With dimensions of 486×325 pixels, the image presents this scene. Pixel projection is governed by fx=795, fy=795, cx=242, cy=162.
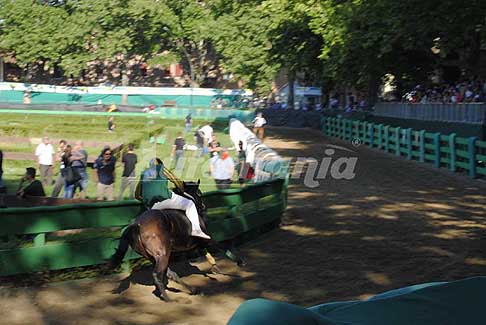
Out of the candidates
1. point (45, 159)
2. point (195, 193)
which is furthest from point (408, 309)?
point (45, 159)

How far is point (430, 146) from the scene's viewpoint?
2772 centimetres

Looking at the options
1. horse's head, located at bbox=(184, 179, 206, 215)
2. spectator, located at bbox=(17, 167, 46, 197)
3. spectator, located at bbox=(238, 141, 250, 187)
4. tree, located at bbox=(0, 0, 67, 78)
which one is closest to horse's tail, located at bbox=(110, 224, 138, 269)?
horse's head, located at bbox=(184, 179, 206, 215)

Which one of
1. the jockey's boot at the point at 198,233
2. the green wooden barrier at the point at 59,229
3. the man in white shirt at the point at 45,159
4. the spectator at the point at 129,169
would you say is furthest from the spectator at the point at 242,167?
the jockey's boot at the point at 198,233

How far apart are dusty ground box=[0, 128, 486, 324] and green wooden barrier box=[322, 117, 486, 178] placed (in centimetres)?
329

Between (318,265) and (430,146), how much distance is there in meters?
16.9

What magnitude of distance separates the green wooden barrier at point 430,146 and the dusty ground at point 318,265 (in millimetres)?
3289

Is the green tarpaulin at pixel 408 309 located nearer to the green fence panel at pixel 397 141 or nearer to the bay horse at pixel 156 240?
the bay horse at pixel 156 240

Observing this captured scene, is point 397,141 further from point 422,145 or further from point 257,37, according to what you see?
point 257,37

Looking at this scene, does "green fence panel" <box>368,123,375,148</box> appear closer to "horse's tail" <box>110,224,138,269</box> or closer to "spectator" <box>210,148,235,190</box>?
"spectator" <box>210,148,235,190</box>

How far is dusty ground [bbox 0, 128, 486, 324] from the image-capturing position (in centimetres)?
955

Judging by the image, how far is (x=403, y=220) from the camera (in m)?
16.0

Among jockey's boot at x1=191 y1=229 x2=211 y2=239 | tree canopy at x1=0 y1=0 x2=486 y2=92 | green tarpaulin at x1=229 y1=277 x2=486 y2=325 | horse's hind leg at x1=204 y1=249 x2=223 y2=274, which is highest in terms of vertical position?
tree canopy at x1=0 y1=0 x2=486 y2=92

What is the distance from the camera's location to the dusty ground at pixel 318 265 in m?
9.55

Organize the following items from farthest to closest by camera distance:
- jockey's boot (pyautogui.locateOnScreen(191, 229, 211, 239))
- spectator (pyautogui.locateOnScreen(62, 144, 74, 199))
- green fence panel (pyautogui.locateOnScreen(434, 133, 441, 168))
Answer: green fence panel (pyautogui.locateOnScreen(434, 133, 441, 168))
spectator (pyautogui.locateOnScreen(62, 144, 74, 199))
jockey's boot (pyautogui.locateOnScreen(191, 229, 211, 239))
